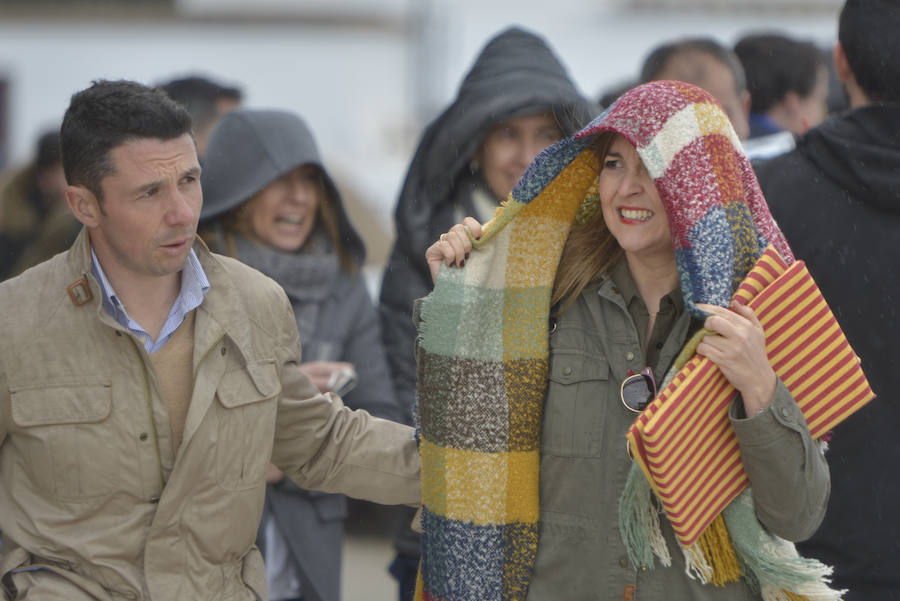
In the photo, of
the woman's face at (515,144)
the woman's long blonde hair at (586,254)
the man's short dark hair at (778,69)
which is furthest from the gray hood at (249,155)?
the man's short dark hair at (778,69)

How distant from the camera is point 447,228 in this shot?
383 centimetres

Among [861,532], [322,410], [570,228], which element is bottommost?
[861,532]

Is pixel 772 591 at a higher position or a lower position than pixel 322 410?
lower

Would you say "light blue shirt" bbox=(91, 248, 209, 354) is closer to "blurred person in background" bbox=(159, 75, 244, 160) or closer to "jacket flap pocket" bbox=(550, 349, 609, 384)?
"jacket flap pocket" bbox=(550, 349, 609, 384)

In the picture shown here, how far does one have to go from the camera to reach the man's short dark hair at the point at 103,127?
249 centimetres

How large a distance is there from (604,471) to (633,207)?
57cm

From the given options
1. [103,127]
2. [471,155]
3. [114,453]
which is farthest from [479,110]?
[114,453]

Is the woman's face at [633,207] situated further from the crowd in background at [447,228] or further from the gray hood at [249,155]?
the gray hood at [249,155]

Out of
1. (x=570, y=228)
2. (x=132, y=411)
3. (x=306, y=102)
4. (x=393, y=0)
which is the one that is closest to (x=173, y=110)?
(x=132, y=411)

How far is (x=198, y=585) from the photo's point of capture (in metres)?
2.51

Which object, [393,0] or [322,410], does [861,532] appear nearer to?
[322,410]

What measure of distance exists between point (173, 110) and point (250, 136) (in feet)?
4.35

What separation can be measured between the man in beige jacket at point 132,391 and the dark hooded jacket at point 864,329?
1.44 meters

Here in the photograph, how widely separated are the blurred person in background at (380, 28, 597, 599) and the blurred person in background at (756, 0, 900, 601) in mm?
863
